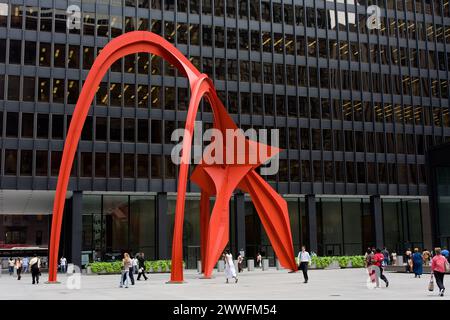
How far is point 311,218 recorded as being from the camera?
5297cm

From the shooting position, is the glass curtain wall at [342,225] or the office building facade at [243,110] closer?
the office building facade at [243,110]

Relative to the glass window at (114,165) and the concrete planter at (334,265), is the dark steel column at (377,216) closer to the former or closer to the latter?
the concrete planter at (334,265)

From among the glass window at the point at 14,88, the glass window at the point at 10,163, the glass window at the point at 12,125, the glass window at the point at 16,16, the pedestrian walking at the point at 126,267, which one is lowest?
the pedestrian walking at the point at 126,267

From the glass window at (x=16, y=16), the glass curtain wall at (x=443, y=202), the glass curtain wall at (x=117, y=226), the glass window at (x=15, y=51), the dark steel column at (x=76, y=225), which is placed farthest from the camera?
the glass curtain wall at (x=117, y=226)

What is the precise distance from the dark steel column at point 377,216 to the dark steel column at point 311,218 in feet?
20.5

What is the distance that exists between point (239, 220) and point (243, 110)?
379 inches

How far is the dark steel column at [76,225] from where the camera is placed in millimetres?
45656

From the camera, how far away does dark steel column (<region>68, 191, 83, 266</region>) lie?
45.7 metres

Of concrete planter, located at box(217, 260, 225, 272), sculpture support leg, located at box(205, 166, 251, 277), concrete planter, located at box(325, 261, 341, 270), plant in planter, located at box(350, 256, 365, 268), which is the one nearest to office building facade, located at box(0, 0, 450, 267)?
→ concrete planter, located at box(217, 260, 225, 272)

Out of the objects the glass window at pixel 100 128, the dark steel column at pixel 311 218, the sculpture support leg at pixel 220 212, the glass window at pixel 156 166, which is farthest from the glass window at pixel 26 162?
the dark steel column at pixel 311 218

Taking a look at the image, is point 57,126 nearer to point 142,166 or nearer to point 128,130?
point 128,130

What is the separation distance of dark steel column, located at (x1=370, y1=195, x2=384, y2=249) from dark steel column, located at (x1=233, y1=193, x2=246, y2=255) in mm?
13035

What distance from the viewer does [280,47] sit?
53.5m

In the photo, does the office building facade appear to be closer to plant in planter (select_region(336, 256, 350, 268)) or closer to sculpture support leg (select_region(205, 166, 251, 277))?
plant in planter (select_region(336, 256, 350, 268))
